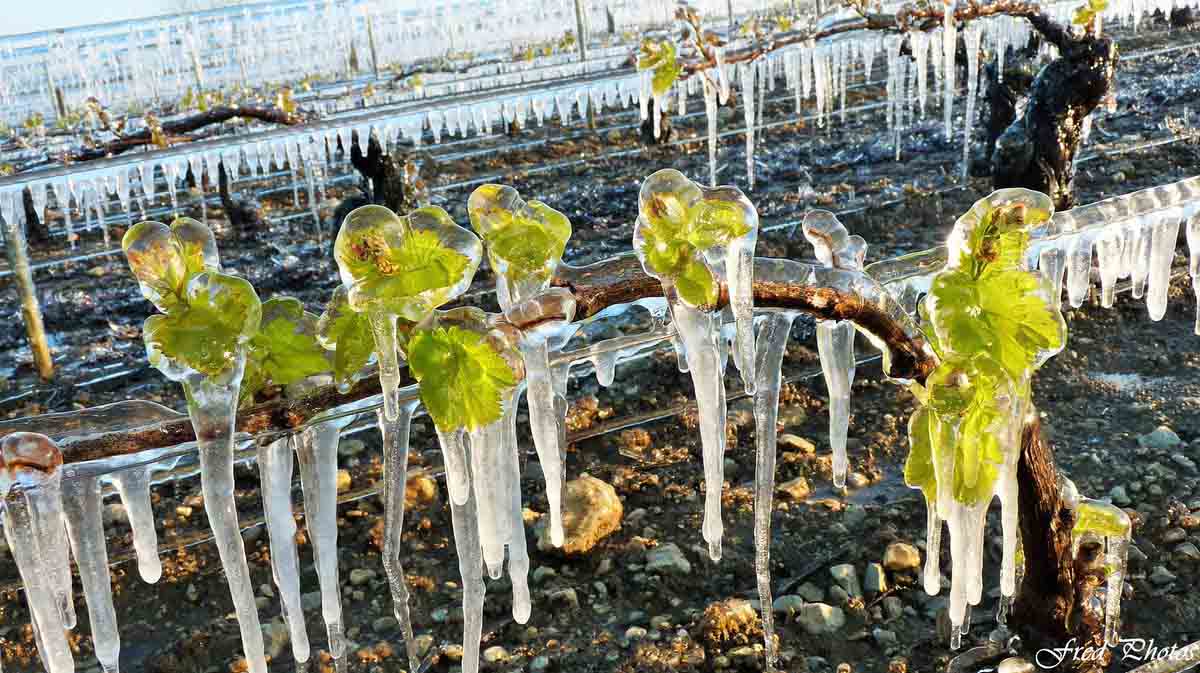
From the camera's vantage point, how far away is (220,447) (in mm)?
1355

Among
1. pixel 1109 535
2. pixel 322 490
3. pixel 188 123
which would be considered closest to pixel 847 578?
pixel 1109 535

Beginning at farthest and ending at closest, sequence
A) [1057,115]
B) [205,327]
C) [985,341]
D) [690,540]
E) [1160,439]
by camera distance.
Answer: [1057,115] → [1160,439] → [690,540] → [985,341] → [205,327]

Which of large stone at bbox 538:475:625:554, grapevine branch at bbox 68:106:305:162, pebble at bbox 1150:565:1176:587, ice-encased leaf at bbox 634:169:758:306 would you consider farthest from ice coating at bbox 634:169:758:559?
grapevine branch at bbox 68:106:305:162

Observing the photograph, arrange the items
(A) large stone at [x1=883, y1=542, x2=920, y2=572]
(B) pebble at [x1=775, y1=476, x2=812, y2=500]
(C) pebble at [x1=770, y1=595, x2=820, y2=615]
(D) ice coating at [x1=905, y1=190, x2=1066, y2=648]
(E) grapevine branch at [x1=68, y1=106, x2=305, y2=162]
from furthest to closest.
A: (E) grapevine branch at [x1=68, y1=106, x2=305, y2=162] < (B) pebble at [x1=775, y1=476, x2=812, y2=500] < (A) large stone at [x1=883, y1=542, x2=920, y2=572] < (C) pebble at [x1=770, y1=595, x2=820, y2=615] < (D) ice coating at [x1=905, y1=190, x2=1066, y2=648]

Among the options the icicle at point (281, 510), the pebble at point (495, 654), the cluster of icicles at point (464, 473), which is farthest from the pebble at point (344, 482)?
the icicle at point (281, 510)

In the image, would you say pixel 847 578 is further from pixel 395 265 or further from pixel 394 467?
pixel 395 265

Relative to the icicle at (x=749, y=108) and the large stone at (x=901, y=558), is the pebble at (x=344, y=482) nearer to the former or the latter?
the large stone at (x=901, y=558)

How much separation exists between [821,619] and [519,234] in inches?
60.5

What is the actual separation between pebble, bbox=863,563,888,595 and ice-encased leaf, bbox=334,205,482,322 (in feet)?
5.69

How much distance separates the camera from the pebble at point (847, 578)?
270 cm

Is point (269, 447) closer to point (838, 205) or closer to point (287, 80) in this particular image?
point (838, 205)

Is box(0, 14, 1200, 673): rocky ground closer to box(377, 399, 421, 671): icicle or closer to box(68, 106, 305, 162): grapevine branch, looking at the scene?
box(377, 399, 421, 671): icicle

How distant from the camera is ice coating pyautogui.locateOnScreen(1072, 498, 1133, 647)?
7.12 feet

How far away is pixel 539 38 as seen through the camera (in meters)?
18.9
